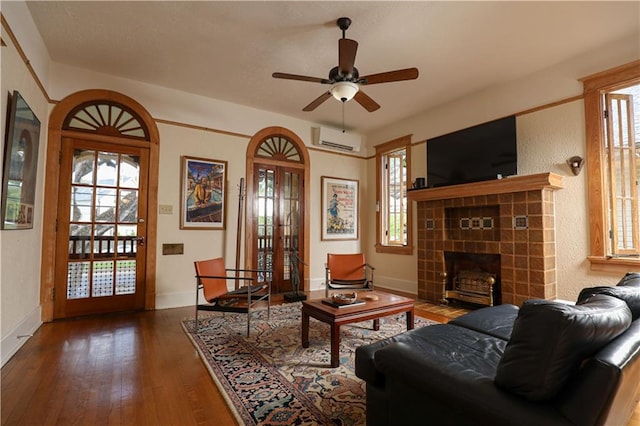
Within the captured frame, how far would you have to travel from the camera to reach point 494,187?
3.83 meters

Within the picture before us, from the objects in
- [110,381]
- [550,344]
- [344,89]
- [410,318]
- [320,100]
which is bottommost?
[110,381]

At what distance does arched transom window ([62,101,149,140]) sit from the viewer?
372cm

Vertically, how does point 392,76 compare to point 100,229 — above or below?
above

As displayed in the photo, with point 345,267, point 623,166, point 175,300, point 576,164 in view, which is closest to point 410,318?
point 345,267

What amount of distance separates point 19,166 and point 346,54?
2880 millimetres

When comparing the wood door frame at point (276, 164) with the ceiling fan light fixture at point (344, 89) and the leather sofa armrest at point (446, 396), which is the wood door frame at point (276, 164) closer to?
the ceiling fan light fixture at point (344, 89)

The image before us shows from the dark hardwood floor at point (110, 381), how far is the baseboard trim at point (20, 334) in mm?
51

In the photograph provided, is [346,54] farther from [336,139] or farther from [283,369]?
[336,139]

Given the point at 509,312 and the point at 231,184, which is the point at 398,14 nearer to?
the point at 509,312

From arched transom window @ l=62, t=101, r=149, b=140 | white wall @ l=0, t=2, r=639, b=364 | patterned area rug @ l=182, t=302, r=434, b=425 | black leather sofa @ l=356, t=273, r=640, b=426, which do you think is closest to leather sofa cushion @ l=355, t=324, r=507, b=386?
black leather sofa @ l=356, t=273, r=640, b=426

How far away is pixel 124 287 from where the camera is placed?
12.7 ft

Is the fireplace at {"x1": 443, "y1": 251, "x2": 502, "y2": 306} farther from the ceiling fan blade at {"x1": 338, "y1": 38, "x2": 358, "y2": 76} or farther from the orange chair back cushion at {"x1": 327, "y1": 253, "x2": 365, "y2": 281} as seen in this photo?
the ceiling fan blade at {"x1": 338, "y1": 38, "x2": 358, "y2": 76}

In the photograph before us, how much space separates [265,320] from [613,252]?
3.82 metres

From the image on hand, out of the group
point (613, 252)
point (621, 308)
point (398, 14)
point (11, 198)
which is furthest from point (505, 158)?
point (11, 198)
